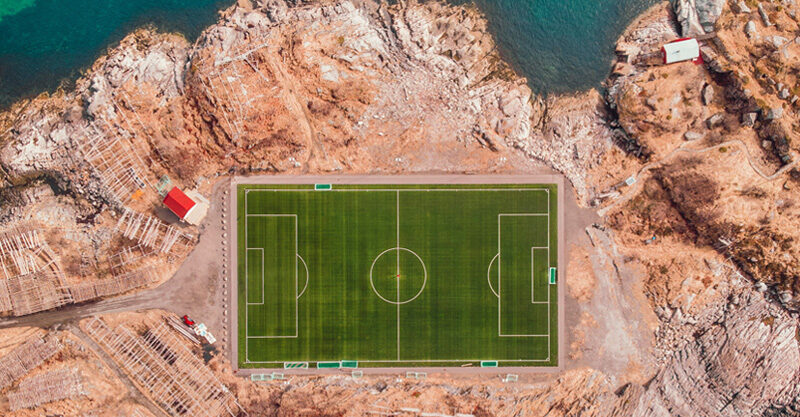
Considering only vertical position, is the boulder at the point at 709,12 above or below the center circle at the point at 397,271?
above

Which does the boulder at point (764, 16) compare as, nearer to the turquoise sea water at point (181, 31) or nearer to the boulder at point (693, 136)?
the turquoise sea water at point (181, 31)

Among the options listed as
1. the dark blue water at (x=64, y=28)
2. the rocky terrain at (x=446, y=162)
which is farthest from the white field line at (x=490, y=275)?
the dark blue water at (x=64, y=28)

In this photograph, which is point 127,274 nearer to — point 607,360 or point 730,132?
point 607,360

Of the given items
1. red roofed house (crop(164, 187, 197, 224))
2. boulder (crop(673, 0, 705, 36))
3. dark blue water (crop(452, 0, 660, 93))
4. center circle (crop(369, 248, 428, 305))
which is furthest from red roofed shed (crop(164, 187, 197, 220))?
boulder (crop(673, 0, 705, 36))

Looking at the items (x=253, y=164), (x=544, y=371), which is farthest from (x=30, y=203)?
(x=544, y=371)

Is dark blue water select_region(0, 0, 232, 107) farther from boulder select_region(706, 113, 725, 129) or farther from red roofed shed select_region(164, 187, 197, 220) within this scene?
boulder select_region(706, 113, 725, 129)

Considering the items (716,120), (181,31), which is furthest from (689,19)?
(181,31)
